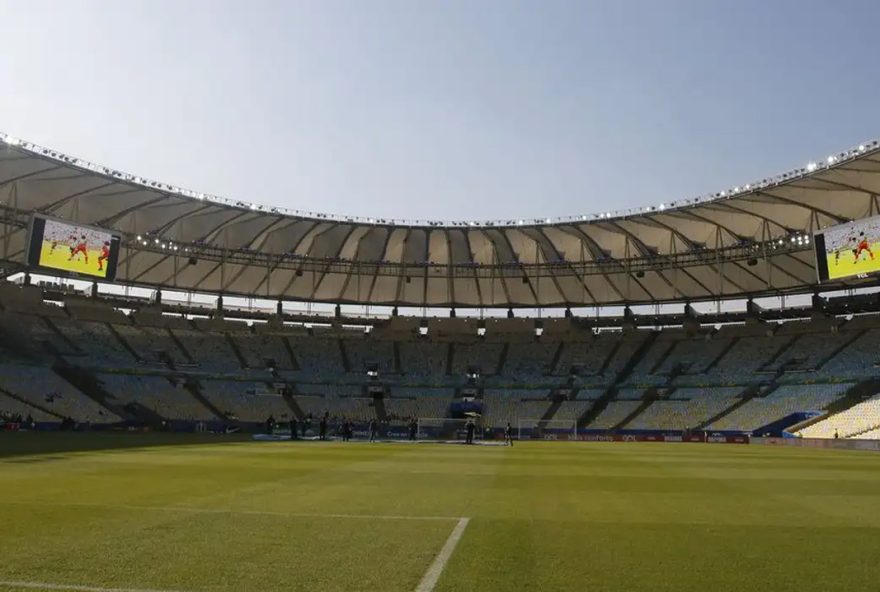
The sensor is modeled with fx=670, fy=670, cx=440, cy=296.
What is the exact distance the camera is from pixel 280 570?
6711 mm

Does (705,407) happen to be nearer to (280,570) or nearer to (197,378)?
(197,378)

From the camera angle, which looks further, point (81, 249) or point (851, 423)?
point (851, 423)

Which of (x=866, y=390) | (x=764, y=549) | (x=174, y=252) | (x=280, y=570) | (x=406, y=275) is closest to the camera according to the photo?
(x=280, y=570)

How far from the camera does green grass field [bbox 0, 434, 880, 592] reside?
258 inches

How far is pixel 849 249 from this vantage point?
42375mm

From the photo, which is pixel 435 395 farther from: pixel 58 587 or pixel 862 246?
pixel 58 587

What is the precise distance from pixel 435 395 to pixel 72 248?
3365cm

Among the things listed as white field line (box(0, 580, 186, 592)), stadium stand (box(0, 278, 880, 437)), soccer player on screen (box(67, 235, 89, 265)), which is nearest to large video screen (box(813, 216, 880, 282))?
stadium stand (box(0, 278, 880, 437))

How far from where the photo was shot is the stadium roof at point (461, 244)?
4503 cm

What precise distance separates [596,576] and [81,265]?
45.1 meters

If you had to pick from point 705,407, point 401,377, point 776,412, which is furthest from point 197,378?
point 776,412

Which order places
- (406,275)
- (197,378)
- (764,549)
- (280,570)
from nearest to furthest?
(280,570) < (764,549) < (197,378) < (406,275)

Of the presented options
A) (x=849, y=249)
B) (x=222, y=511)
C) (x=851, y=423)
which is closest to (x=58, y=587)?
(x=222, y=511)

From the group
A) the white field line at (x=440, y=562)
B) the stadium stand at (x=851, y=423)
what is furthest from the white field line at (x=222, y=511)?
the stadium stand at (x=851, y=423)
